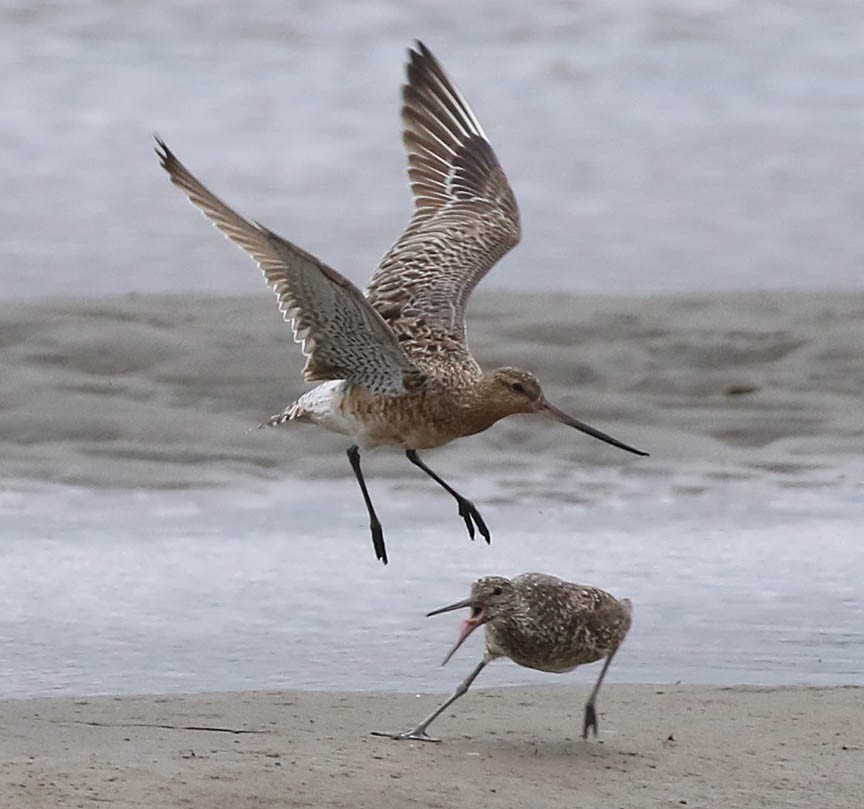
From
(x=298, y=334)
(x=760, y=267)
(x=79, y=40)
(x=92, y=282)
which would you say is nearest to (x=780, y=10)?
(x=79, y=40)

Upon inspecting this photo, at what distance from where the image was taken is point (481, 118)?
50.4 feet

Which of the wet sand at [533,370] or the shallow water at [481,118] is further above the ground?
the shallow water at [481,118]

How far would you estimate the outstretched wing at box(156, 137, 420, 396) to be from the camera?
6914 mm

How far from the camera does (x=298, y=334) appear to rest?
7.53 metres

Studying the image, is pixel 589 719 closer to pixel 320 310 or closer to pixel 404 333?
pixel 320 310

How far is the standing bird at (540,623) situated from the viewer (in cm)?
603

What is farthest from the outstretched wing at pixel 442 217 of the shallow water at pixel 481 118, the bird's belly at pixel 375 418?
the shallow water at pixel 481 118

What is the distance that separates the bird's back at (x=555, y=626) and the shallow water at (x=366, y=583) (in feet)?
1.64

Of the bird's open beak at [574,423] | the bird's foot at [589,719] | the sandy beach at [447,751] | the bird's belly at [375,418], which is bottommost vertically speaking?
the sandy beach at [447,751]

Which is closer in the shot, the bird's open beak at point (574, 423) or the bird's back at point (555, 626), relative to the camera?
the bird's back at point (555, 626)

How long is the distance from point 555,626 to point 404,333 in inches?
85.8

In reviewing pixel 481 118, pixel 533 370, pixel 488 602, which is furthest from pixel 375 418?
pixel 481 118

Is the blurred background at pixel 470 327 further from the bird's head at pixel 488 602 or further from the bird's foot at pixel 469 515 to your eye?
the bird's head at pixel 488 602

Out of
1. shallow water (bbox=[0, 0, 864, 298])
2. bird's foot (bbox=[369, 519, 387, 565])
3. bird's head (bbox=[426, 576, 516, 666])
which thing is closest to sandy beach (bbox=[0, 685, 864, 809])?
bird's head (bbox=[426, 576, 516, 666])
